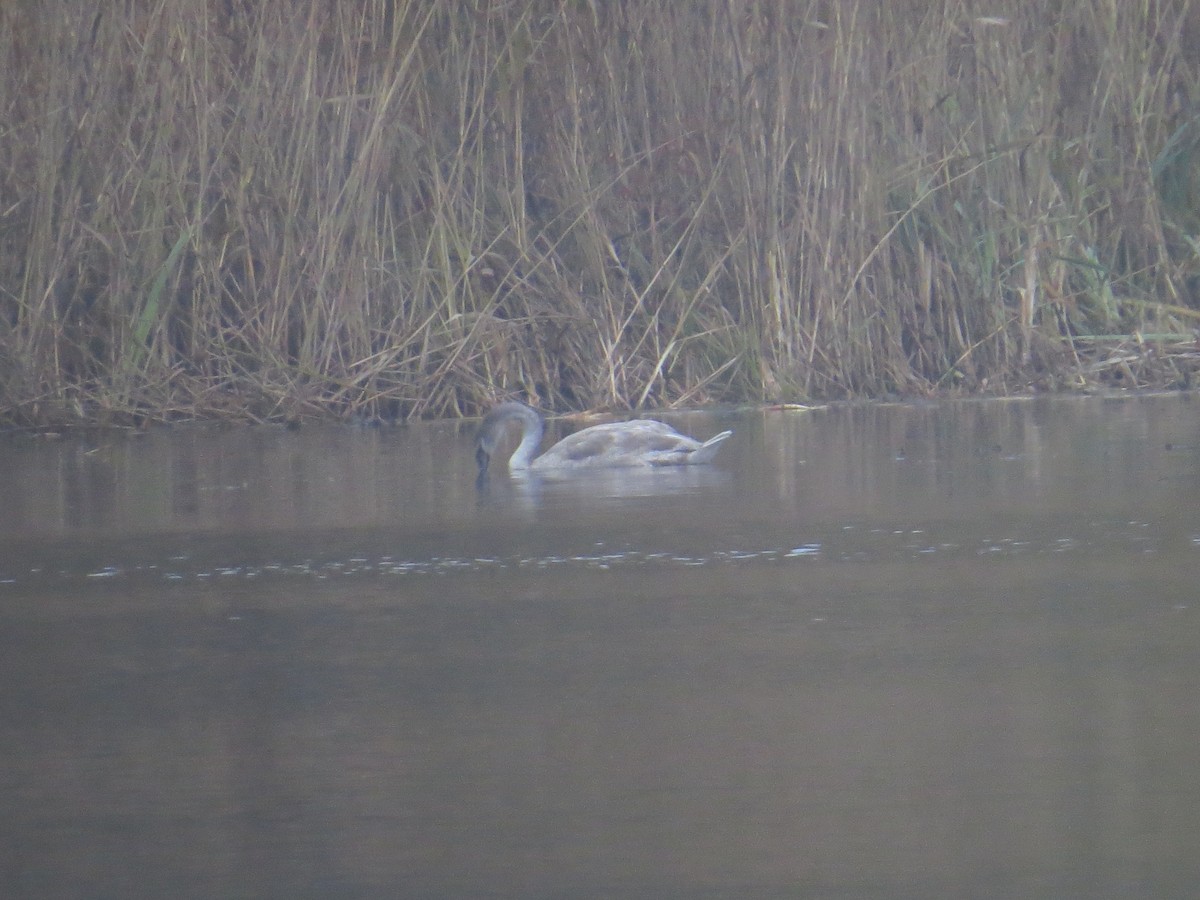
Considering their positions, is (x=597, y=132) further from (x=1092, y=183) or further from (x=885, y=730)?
(x=885, y=730)

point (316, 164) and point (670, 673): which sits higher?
point (316, 164)

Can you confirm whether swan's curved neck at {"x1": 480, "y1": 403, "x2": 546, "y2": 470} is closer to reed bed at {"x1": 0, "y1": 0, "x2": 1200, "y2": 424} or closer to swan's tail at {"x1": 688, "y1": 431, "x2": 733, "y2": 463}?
swan's tail at {"x1": 688, "y1": 431, "x2": 733, "y2": 463}

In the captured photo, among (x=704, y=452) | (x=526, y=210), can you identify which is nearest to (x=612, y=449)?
(x=704, y=452)

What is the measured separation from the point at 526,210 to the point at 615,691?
6942 millimetres

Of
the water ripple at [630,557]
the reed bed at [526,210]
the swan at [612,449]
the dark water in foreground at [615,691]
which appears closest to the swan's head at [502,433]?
the swan at [612,449]

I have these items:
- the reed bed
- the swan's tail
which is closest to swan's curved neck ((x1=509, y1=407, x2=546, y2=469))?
the swan's tail

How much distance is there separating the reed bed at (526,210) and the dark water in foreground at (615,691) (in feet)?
9.93

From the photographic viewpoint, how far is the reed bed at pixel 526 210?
9859 millimetres

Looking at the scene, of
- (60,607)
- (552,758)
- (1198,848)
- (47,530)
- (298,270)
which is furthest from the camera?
(298,270)

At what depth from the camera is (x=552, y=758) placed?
3.33 m

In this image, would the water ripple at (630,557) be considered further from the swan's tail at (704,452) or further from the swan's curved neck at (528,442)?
the swan's curved neck at (528,442)

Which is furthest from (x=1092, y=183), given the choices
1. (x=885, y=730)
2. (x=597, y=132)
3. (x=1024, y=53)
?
(x=885, y=730)

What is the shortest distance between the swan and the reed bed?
77.5 inches

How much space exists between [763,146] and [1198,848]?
294 inches
